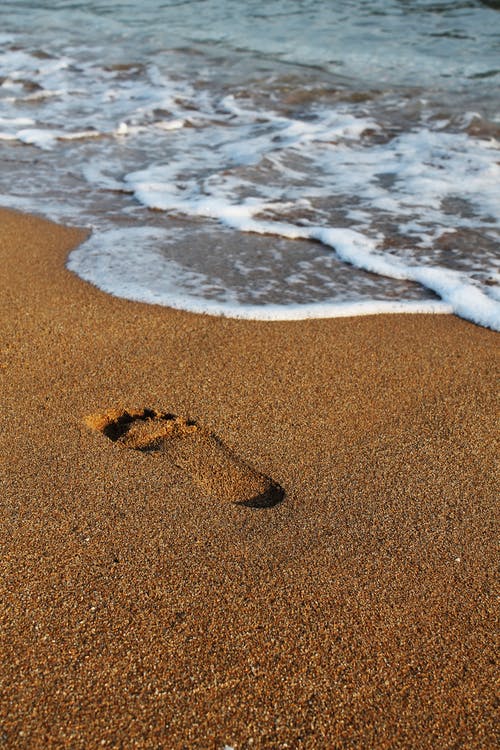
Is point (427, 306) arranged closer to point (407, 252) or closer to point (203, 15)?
point (407, 252)

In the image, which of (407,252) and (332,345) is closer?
(332,345)

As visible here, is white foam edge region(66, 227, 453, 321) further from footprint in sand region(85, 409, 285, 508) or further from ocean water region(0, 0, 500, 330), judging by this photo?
footprint in sand region(85, 409, 285, 508)

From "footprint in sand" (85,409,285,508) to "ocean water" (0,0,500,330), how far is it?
887mm

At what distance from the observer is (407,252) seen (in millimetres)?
4008

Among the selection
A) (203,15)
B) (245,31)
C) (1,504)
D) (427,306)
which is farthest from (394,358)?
(203,15)

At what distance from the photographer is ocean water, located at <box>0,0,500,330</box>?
368 centimetres

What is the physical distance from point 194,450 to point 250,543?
455 millimetres

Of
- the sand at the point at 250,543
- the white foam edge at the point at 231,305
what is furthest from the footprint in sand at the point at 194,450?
the white foam edge at the point at 231,305

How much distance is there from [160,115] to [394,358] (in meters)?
4.55

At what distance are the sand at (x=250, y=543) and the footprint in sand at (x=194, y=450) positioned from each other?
0.02m

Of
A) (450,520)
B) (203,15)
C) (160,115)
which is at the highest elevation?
(203,15)

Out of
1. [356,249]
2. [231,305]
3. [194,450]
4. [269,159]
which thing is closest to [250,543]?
[194,450]

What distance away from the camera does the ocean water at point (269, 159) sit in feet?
12.1

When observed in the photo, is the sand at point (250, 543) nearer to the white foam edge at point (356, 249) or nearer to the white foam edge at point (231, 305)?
the white foam edge at point (231, 305)
